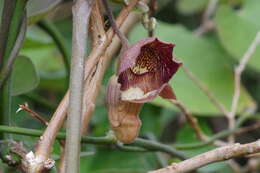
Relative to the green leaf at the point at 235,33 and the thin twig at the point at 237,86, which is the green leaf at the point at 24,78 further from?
the green leaf at the point at 235,33

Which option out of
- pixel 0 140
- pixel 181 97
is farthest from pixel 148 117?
pixel 0 140

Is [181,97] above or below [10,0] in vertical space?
below

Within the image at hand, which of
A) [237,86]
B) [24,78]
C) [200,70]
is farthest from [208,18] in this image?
[24,78]

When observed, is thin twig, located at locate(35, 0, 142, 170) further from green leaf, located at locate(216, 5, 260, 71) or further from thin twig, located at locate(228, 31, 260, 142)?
green leaf, located at locate(216, 5, 260, 71)

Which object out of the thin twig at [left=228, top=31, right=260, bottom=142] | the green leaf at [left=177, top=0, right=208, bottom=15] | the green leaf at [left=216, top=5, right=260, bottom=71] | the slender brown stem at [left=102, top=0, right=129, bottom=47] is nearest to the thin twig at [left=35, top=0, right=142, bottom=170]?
the slender brown stem at [left=102, top=0, right=129, bottom=47]

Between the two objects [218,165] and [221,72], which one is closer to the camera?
[218,165]

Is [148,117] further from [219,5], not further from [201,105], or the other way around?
[219,5]

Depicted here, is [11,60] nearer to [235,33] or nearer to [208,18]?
[235,33]

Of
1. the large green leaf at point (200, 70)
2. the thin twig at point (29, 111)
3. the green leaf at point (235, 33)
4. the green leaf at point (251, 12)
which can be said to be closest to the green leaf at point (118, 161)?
the large green leaf at point (200, 70)
